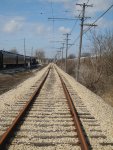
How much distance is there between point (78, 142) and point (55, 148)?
728 millimetres

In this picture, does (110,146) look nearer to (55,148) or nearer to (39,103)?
(55,148)

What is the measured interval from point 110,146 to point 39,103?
6.98 meters

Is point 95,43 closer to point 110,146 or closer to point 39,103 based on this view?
point 39,103

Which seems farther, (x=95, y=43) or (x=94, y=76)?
(x=95, y=43)

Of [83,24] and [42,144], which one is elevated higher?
[83,24]

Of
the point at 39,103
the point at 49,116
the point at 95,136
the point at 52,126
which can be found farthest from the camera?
the point at 39,103

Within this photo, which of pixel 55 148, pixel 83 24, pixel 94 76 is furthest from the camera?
pixel 83 24

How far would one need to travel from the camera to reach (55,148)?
7.02 meters

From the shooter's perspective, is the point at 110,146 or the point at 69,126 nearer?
the point at 110,146

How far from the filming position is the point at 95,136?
8.12 metres

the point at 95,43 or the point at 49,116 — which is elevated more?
the point at 95,43

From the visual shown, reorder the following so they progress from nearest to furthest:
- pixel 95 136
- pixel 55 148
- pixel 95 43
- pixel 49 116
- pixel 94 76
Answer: pixel 55 148 → pixel 95 136 → pixel 49 116 → pixel 94 76 → pixel 95 43

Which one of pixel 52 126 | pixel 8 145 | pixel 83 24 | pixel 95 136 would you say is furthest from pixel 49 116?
pixel 83 24

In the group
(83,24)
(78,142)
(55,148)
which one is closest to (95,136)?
(78,142)
